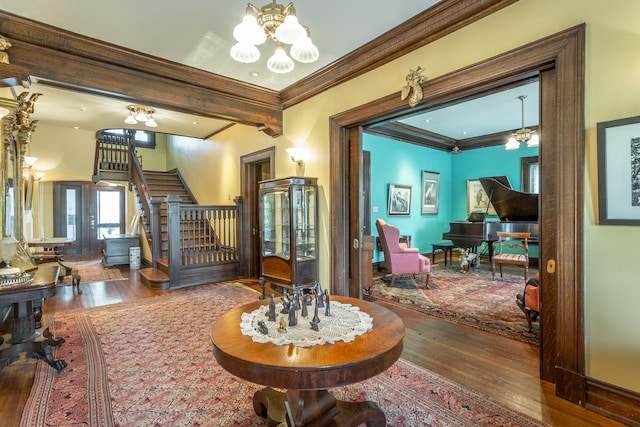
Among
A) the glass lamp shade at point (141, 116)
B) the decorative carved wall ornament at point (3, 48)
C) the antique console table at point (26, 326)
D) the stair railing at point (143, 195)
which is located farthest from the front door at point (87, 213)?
the antique console table at point (26, 326)

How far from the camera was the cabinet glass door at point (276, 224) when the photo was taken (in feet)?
13.9

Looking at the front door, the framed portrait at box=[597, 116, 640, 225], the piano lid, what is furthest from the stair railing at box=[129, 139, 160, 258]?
the piano lid

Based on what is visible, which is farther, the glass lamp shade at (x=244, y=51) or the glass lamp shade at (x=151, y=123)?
the glass lamp shade at (x=151, y=123)

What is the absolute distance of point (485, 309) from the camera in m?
4.00

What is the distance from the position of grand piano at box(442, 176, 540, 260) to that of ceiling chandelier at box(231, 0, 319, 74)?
17.4 feet

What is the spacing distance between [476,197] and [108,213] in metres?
11.4

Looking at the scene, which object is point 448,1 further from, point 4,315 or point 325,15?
point 4,315

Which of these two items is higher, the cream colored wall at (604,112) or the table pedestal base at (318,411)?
the cream colored wall at (604,112)

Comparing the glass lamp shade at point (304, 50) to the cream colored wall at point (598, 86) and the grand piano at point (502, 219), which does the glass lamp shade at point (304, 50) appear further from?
the grand piano at point (502, 219)

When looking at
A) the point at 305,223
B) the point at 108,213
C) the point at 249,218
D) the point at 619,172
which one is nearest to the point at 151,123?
the point at 249,218

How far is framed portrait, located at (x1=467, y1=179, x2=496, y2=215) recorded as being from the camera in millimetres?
7980

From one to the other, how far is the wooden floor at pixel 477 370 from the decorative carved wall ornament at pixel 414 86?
7.61 ft

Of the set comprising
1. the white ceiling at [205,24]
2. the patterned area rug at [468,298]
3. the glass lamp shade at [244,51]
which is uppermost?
the white ceiling at [205,24]

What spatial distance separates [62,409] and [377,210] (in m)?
5.77
